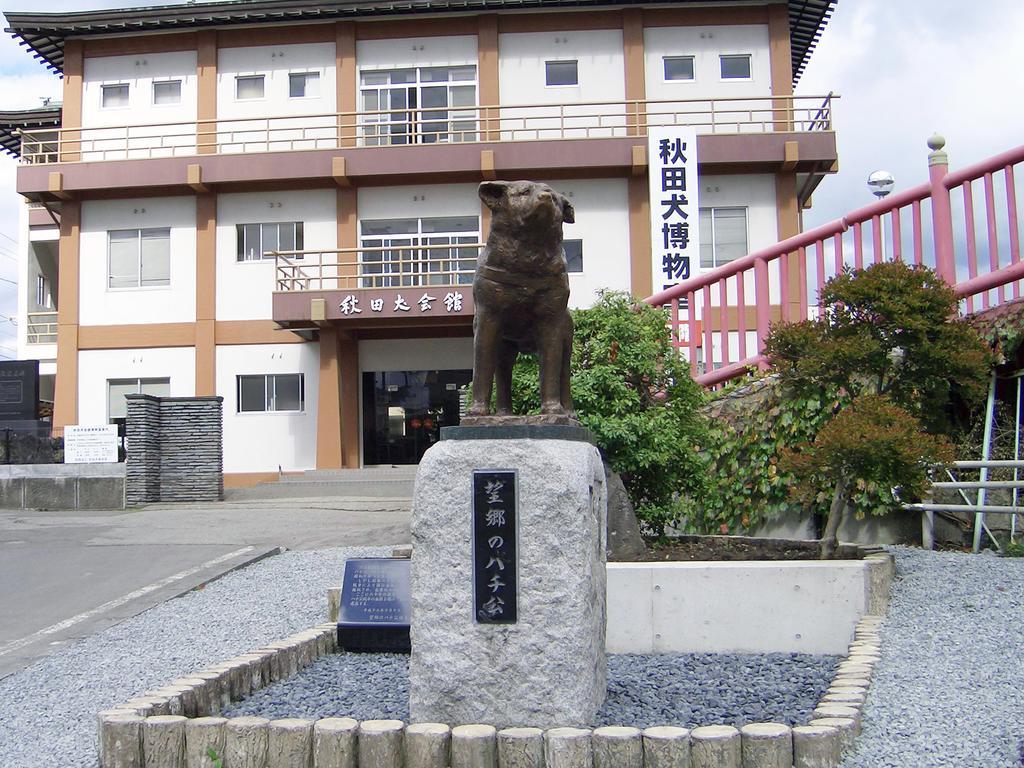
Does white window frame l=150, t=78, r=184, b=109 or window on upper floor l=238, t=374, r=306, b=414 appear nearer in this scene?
window on upper floor l=238, t=374, r=306, b=414

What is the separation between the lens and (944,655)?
16.4ft

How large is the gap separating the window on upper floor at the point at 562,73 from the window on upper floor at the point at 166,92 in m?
8.69

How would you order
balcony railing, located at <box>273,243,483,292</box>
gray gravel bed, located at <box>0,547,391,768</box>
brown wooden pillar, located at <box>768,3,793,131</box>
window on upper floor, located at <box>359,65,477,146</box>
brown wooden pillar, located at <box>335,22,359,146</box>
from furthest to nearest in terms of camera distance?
window on upper floor, located at <box>359,65,477,146</box> < brown wooden pillar, located at <box>335,22,359,146</box> < brown wooden pillar, located at <box>768,3,793,131</box> < balcony railing, located at <box>273,243,483,292</box> < gray gravel bed, located at <box>0,547,391,768</box>

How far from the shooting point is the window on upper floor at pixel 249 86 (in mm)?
22156

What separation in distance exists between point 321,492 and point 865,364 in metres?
12.5

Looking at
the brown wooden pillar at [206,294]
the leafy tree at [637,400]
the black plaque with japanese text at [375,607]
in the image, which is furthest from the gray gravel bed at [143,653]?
the brown wooden pillar at [206,294]

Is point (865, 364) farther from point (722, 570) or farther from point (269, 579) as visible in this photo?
point (269, 579)

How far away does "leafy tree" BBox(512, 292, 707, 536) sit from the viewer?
724 cm

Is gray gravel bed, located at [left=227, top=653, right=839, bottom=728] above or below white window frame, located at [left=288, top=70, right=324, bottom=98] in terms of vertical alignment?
below

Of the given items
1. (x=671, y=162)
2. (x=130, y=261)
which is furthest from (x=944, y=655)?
(x=130, y=261)

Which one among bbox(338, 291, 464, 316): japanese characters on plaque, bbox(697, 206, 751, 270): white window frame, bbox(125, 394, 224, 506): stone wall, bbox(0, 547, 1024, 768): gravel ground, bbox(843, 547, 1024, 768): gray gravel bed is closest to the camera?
bbox(843, 547, 1024, 768): gray gravel bed

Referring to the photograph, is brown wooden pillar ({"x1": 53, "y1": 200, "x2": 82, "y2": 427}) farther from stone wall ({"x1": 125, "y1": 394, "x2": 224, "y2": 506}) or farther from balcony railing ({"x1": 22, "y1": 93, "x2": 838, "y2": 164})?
stone wall ({"x1": 125, "y1": 394, "x2": 224, "y2": 506})

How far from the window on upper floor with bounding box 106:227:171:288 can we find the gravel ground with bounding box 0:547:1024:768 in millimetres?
14942

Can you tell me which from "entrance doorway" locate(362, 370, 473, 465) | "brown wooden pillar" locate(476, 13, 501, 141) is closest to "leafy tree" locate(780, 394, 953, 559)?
"entrance doorway" locate(362, 370, 473, 465)
